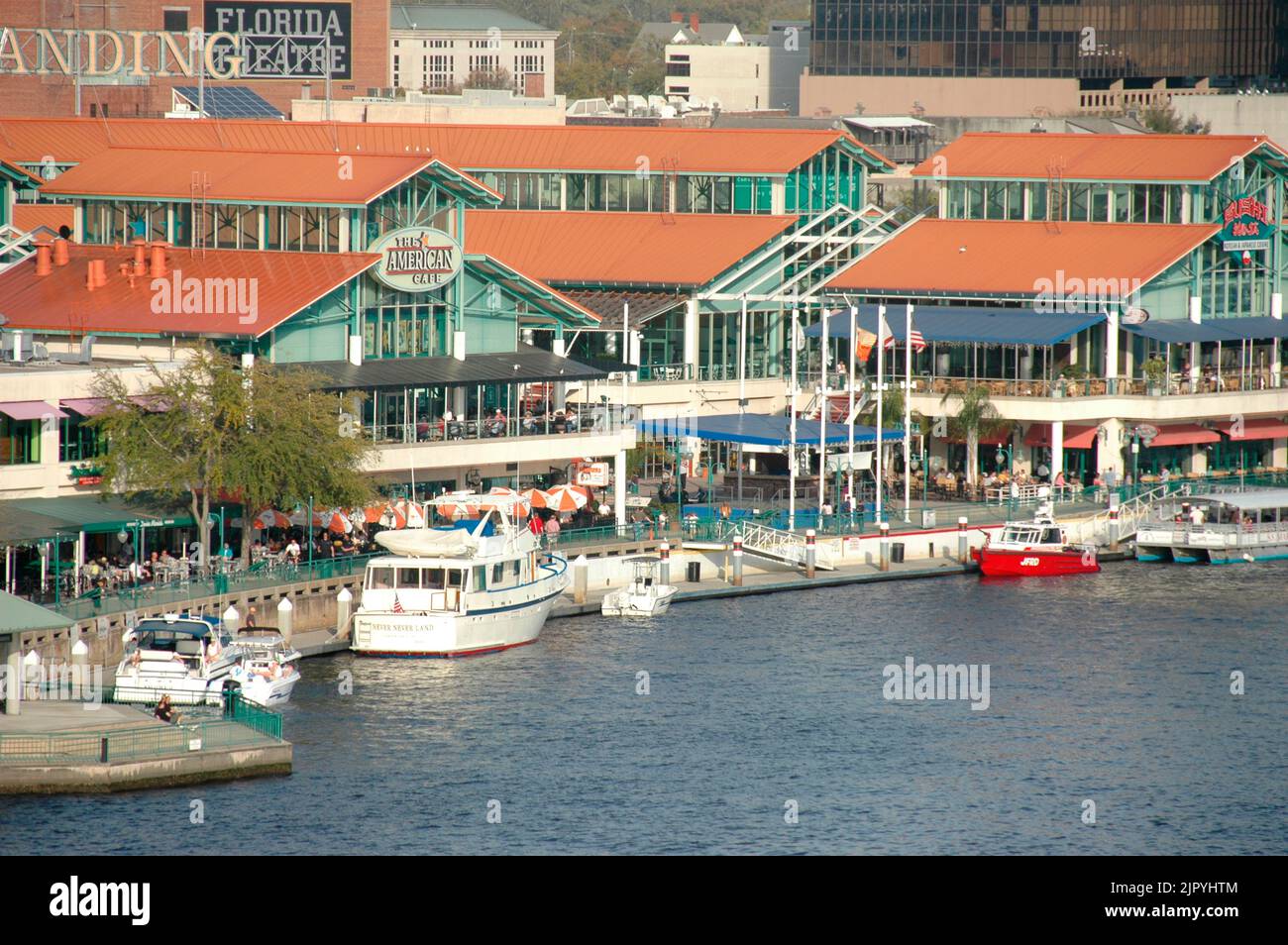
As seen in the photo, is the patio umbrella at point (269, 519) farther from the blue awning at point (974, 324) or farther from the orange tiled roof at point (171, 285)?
the blue awning at point (974, 324)

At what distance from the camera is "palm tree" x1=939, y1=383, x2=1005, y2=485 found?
9875cm

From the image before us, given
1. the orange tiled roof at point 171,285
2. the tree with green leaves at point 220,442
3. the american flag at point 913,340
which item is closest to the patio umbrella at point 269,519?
the tree with green leaves at point 220,442

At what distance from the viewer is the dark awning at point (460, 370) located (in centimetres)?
8350

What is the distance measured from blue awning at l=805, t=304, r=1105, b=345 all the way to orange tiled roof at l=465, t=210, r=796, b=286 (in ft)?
16.4

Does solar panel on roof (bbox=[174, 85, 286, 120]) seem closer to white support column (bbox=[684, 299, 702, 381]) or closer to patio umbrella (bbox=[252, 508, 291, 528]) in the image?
white support column (bbox=[684, 299, 702, 381])

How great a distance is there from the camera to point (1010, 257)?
108 metres

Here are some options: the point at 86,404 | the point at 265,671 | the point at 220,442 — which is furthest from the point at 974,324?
the point at 265,671

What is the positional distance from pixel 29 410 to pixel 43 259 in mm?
16719

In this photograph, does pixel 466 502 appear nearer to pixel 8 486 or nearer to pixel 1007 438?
pixel 8 486

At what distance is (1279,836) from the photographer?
5691cm

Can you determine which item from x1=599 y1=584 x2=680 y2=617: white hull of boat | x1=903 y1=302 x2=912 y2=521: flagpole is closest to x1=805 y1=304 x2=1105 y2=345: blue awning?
x1=903 y1=302 x2=912 y2=521: flagpole

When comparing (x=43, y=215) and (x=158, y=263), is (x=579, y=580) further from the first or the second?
(x=43, y=215)

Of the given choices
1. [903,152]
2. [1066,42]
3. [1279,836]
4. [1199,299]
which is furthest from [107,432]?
[1066,42]
